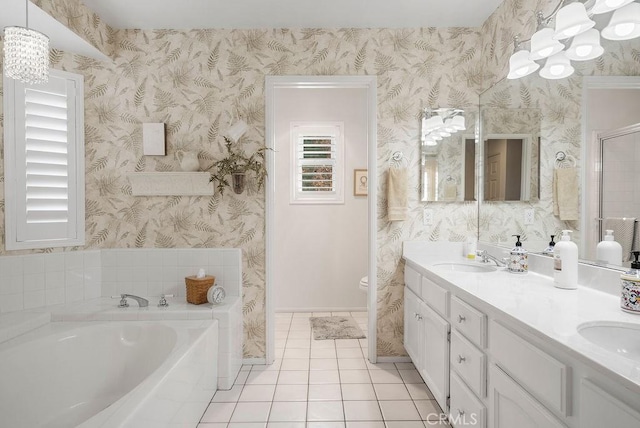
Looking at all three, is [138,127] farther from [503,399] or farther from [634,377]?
[634,377]

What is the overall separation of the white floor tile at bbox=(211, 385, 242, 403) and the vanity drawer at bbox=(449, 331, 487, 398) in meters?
1.38

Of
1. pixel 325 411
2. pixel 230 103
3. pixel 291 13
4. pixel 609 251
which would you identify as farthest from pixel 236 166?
pixel 609 251

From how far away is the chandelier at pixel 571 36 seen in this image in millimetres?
1388

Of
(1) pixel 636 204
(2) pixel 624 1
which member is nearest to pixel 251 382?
(1) pixel 636 204

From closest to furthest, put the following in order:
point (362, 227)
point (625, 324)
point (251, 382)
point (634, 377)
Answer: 1. point (634, 377)
2. point (625, 324)
3. point (251, 382)
4. point (362, 227)

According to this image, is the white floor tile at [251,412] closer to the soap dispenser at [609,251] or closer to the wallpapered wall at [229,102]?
the wallpapered wall at [229,102]

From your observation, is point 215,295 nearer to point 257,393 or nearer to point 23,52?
point 257,393

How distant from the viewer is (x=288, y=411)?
6.78 ft

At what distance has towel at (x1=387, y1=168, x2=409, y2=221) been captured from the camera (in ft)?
8.54

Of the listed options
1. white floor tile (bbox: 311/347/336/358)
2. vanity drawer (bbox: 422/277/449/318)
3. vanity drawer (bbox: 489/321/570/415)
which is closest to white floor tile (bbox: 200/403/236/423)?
white floor tile (bbox: 311/347/336/358)

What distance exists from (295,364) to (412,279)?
44.4 inches

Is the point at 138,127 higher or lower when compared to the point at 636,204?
higher

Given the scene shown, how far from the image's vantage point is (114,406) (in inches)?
48.8

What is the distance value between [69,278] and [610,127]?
3.33 m
